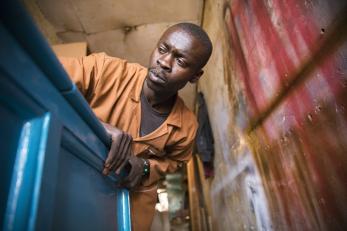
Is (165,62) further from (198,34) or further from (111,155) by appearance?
(111,155)

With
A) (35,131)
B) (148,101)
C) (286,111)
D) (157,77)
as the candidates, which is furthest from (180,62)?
(35,131)

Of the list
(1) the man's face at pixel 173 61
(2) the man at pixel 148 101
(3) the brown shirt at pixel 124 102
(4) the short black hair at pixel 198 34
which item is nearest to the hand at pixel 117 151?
(2) the man at pixel 148 101

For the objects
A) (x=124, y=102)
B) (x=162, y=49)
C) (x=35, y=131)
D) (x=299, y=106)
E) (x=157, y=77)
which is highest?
(x=162, y=49)

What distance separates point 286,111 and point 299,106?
83mm

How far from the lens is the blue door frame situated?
302 mm

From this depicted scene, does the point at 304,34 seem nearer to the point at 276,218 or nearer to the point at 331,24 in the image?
the point at 331,24

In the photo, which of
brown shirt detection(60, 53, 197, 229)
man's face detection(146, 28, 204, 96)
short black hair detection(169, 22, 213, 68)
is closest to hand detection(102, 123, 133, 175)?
brown shirt detection(60, 53, 197, 229)

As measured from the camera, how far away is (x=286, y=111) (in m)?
0.83

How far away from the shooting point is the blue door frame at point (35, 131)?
302 mm

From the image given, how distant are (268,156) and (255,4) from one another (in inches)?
26.2

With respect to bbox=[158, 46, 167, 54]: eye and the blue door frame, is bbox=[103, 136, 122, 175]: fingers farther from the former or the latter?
bbox=[158, 46, 167, 54]: eye

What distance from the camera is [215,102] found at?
1.96 m

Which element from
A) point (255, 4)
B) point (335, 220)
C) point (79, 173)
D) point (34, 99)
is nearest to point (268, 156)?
point (335, 220)

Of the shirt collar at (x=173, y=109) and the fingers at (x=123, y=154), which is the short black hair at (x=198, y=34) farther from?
the fingers at (x=123, y=154)
